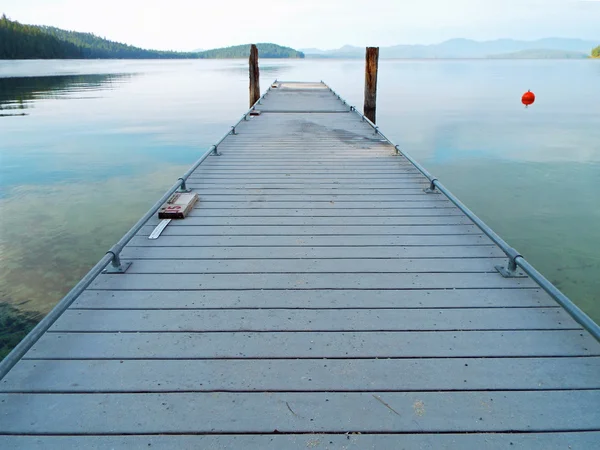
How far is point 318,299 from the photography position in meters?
3.53

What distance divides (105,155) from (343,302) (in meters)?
14.3

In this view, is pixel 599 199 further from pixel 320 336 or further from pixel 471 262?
pixel 320 336

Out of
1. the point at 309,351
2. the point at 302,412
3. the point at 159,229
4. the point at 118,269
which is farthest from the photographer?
the point at 159,229

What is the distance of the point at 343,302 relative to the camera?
3480mm

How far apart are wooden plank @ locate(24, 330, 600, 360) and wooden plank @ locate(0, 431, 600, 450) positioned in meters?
0.63

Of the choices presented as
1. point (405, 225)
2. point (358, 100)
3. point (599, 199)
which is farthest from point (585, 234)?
point (358, 100)

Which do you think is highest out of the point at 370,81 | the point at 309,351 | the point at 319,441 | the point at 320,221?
the point at 370,81

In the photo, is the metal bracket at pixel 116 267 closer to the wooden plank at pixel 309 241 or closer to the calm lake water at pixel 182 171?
the wooden plank at pixel 309 241

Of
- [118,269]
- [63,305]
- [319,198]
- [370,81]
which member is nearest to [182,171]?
[370,81]

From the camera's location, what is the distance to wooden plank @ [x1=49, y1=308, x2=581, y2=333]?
3.15 meters

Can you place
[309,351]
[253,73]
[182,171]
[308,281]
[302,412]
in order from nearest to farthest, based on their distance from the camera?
1. [302,412]
2. [309,351]
3. [308,281]
4. [182,171]
5. [253,73]

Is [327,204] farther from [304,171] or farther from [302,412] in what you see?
[302,412]

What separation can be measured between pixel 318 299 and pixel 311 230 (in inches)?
56.9

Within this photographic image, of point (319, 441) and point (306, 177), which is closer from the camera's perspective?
point (319, 441)
